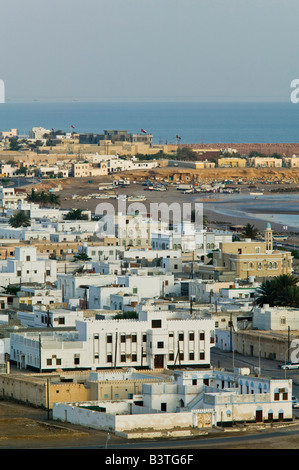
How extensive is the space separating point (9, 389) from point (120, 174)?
124480 millimetres

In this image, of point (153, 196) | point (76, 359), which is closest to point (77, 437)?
point (76, 359)

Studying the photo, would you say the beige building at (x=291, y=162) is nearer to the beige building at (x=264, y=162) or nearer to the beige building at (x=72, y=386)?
the beige building at (x=264, y=162)

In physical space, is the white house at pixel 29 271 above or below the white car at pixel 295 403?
above

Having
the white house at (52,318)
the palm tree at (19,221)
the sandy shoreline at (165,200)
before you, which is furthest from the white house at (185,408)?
the sandy shoreline at (165,200)

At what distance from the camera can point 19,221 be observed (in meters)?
98.8

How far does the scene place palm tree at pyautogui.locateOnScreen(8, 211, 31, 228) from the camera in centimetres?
9788

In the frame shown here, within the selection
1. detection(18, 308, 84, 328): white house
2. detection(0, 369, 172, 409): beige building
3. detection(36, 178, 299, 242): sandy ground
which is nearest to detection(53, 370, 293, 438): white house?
detection(0, 369, 172, 409): beige building

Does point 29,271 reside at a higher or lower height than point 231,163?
higher

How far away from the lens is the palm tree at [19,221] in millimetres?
97881

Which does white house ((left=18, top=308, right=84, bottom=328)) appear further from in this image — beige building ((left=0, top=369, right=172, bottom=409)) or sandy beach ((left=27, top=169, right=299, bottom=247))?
sandy beach ((left=27, top=169, right=299, bottom=247))

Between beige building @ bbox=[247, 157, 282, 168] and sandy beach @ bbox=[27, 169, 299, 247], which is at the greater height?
beige building @ bbox=[247, 157, 282, 168]

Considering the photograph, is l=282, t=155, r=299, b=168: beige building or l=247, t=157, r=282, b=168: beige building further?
A: l=282, t=155, r=299, b=168: beige building

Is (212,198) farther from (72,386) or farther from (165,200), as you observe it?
(72,386)
